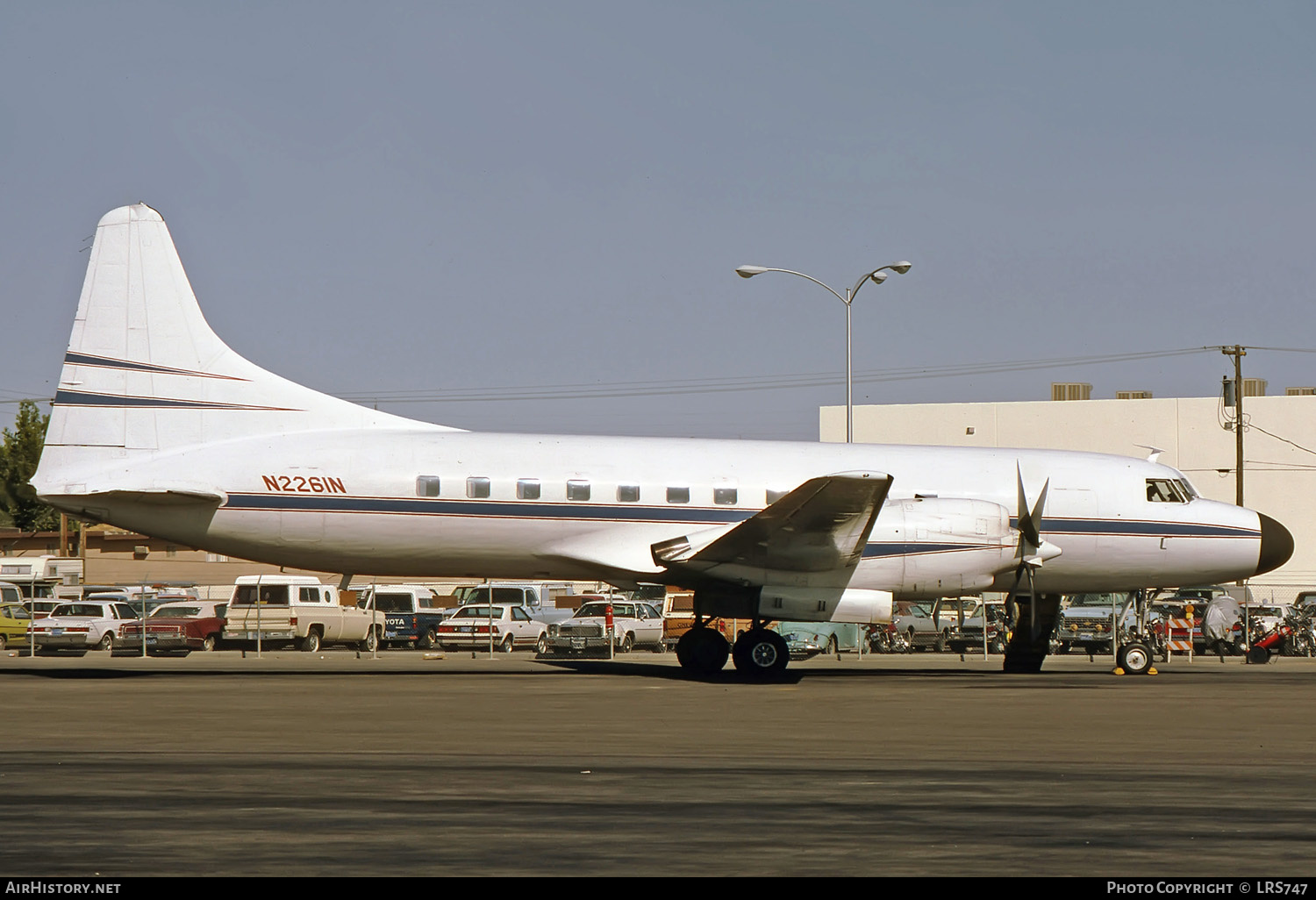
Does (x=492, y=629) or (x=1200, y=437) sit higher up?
(x=1200, y=437)

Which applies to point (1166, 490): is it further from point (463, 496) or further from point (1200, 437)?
point (1200, 437)

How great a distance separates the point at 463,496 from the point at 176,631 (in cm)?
1643

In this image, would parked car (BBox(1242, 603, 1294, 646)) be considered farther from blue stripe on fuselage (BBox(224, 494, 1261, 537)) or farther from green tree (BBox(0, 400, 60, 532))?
green tree (BBox(0, 400, 60, 532))

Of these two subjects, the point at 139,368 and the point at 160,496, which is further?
the point at 139,368

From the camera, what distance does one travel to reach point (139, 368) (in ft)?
75.2

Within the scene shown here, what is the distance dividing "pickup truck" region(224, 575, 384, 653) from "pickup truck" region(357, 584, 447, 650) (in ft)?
1.62

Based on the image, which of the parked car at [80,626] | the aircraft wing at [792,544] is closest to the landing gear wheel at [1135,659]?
the aircraft wing at [792,544]

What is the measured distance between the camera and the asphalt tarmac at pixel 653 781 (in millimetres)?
7305

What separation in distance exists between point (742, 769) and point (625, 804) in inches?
91.1

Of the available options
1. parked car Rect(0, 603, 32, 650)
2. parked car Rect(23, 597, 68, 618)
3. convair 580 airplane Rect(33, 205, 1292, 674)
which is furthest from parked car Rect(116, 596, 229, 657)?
convair 580 airplane Rect(33, 205, 1292, 674)

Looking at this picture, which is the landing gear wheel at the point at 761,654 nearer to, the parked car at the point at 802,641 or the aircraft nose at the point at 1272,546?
the parked car at the point at 802,641

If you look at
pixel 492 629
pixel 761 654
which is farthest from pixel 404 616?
pixel 761 654

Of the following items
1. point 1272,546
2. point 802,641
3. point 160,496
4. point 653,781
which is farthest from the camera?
point 802,641

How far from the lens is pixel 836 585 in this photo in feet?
75.7
